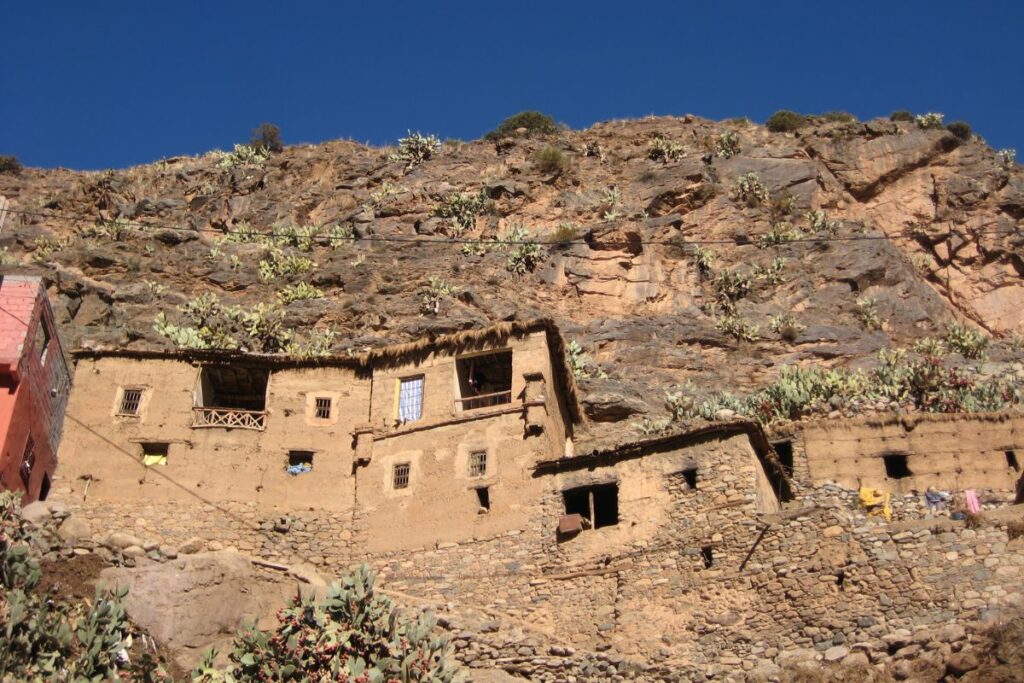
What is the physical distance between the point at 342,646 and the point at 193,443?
34.8ft

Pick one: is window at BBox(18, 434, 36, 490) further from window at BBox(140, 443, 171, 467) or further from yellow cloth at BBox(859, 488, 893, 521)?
yellow cloth at BBox(859, 488, 893, 521)

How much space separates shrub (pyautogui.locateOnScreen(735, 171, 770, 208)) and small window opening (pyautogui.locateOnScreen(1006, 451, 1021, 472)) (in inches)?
907

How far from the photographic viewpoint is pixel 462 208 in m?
54.9

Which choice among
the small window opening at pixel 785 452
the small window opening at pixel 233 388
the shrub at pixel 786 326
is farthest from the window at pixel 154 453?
the shrub at pixel 786 326

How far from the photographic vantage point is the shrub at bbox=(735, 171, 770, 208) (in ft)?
180

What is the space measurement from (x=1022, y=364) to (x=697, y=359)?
11343 millimetres

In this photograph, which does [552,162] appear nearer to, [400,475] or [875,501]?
[400,475]

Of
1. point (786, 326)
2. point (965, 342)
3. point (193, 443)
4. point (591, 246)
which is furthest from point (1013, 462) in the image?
point (193, 443)

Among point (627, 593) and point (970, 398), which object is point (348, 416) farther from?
point (970, 398)

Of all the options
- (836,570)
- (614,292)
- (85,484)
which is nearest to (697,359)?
(614,292)

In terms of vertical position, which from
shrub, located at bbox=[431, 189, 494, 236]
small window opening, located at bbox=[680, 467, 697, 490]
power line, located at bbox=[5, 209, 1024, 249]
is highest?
shrub, located at bbox=[431, 189, 494, 236]

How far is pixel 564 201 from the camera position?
182 ft

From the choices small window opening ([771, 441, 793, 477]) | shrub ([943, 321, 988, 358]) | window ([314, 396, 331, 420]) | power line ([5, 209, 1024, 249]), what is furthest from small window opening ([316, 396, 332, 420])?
shrub ([943, 321, 988, 358])

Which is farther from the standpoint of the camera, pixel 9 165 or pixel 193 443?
pixel 9 165
